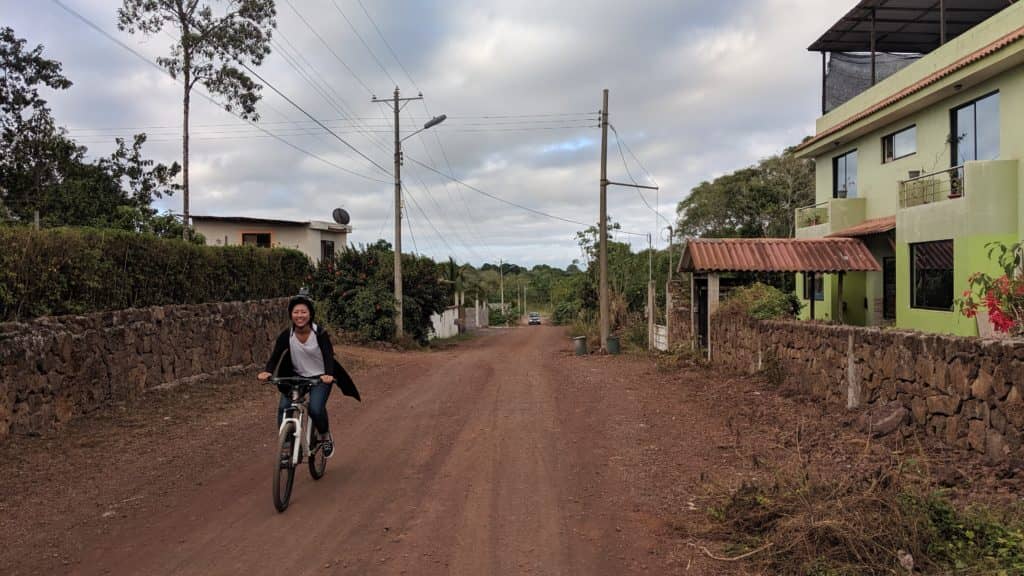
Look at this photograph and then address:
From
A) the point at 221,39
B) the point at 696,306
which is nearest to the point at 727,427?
the point at 696,306

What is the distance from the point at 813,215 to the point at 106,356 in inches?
773

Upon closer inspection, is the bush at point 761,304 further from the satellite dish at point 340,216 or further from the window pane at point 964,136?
the satellite dish at point 340,216

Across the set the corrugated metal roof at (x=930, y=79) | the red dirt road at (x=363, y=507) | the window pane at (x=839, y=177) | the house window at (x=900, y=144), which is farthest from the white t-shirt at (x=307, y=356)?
the window pane at (x=839, y=177)

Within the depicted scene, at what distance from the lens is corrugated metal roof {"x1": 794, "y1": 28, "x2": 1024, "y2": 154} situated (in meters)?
13.2

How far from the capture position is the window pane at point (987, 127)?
14.7 meters

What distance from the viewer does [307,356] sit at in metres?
6.77

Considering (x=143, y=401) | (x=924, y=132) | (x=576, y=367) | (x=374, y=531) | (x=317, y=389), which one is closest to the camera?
(x=374, y=531)

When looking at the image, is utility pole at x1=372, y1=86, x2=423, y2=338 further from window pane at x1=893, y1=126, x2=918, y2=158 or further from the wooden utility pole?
window pane at x1=893, y1=126, x2=918, y2=158

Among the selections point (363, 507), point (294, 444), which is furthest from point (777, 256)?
point (294, 444)

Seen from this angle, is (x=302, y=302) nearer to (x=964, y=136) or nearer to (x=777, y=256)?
(x=777, y=256)

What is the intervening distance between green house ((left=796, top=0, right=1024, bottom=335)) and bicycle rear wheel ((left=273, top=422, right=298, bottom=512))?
13.8 m

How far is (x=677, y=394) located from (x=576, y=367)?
6147 mm

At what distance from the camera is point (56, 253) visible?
970cm

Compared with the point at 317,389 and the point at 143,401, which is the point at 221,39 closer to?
the point at 143,401
